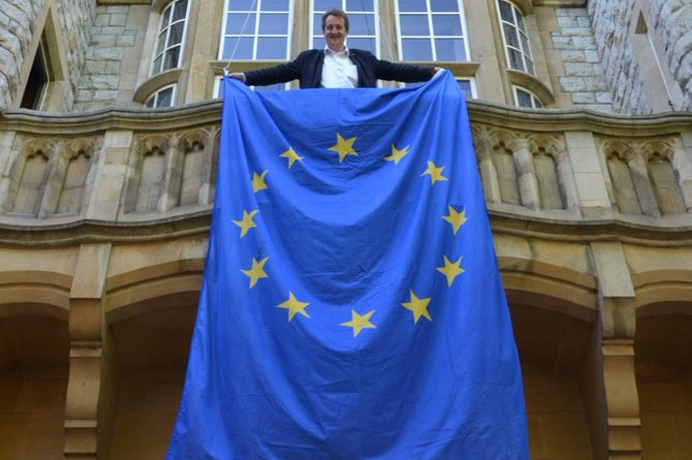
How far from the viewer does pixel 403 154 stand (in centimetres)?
793

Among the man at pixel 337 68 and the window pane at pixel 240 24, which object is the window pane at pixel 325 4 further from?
the man at pixel 337 68

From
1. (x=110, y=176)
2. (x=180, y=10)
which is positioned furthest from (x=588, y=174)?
(x=180, y=10)

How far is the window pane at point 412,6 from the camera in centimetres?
1345

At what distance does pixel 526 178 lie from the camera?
28.2ft

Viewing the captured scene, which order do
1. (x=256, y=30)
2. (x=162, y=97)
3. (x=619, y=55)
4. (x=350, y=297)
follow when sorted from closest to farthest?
(x=350, y=297) → (x=162, y=97) → (x=619, y=55) → (x=256, y=30)

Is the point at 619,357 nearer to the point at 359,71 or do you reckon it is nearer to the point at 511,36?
the point at 359,71

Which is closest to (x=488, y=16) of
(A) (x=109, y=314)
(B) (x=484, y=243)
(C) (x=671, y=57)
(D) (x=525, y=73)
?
(D) (x=525, y=73)

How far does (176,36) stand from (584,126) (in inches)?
274

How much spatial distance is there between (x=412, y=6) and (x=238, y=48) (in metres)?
2.61

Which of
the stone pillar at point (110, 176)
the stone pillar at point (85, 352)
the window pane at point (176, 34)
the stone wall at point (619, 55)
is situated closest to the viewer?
the stone pillar at point (85, 352)

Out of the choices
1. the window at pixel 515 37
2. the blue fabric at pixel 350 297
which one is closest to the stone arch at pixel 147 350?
the blue fabric at pixel 350 297

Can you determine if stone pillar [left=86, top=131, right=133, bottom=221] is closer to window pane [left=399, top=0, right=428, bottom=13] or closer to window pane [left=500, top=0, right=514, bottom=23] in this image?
window pane [left=399, top=0, right=428, bottom=13]

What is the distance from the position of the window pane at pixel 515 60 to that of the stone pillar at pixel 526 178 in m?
4.60

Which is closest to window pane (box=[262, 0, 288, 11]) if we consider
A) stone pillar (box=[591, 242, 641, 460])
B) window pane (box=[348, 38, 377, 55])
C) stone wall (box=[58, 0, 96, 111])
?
window pane (box=[348, 38, 377, 55])
